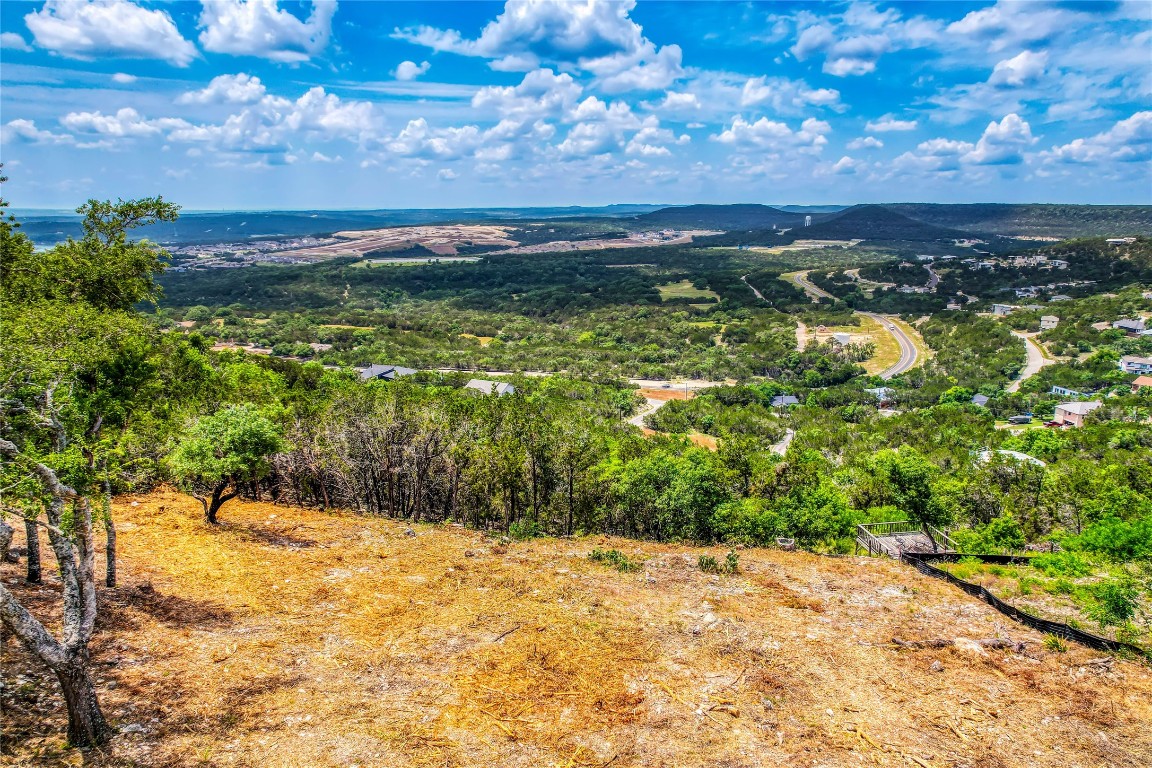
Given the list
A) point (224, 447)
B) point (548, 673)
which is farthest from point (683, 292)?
point (548, 673)

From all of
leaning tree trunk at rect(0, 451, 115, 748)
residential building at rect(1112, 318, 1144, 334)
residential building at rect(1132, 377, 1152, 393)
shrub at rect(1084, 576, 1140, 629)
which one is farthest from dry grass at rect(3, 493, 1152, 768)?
Result: residential building at rect(1112, 318, 1144, 334)

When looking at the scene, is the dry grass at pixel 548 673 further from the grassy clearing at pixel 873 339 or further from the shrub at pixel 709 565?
the grassy clearing at pixel 873 339

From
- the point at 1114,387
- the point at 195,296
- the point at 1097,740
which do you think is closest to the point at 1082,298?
the point at 1114,387

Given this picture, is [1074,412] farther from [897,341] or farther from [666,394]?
[897,341]

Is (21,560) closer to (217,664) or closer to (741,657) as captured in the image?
(217,664)

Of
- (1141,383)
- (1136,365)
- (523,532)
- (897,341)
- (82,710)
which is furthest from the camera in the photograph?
(897,341)

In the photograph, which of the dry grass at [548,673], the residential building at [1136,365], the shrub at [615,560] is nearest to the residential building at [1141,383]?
the residential building at [1136,365]

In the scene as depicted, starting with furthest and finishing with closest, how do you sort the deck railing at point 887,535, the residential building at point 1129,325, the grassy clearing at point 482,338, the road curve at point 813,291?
1. the road curve at point 813,291
2. the grassy clearing at point 482,338
3. the residential building at point 1129,325
4. the deck railing at point 887,535
